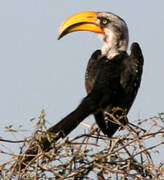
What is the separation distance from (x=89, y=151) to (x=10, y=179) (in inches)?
29.7

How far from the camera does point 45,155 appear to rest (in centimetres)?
554

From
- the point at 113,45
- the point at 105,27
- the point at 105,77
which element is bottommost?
the point at 105,77

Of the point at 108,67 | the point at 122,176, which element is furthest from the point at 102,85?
the point at 122,176

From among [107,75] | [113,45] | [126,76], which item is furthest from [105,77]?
[113,45]

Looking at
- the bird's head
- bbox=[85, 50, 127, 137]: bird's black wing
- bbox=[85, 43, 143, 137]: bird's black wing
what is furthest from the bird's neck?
bbox=[85, 50, 127, 137]: bird's black wing

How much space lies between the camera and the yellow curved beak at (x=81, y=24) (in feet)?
28.9

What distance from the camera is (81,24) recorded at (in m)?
8.91

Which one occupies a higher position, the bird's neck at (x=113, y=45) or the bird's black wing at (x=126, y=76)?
the bird's neck at (x=113, y=45)

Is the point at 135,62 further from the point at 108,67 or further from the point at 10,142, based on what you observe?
the point at 10,142

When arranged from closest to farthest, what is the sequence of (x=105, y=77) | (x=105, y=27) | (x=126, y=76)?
(x=105, y=77), (x=126, y=76), (x=105, y=27)

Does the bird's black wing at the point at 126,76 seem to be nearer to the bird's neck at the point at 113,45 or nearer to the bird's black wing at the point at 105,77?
the bird's black wing at the point at 105,77

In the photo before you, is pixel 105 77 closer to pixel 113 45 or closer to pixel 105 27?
pixel 113 45

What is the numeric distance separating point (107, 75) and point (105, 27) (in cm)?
136

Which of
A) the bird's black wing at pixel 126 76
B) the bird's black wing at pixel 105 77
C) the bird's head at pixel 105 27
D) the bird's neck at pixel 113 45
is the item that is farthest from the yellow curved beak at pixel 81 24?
the bird's black wing at pixel 105 77
